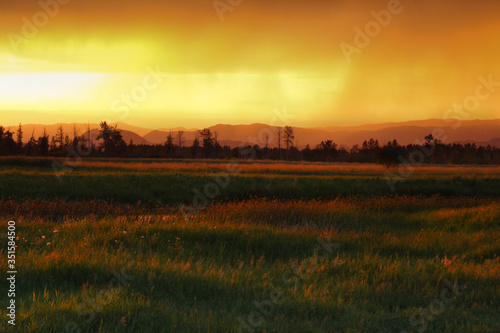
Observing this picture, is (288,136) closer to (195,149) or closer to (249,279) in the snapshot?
(195,149)

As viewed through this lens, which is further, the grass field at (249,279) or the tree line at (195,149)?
the tree line at (195,149)

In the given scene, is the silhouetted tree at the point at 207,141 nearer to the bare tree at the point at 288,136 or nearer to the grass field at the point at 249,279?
the bare tree at the point at 288,136

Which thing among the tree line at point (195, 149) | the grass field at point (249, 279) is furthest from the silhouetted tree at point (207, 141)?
the grass field at point (249, 279)

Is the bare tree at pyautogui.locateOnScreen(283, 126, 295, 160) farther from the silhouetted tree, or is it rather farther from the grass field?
the grass field

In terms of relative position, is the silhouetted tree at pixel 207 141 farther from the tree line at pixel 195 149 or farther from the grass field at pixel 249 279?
the grass field at pixel 249 279

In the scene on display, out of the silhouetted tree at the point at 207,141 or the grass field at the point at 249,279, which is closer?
the grass field at the point at 249,279

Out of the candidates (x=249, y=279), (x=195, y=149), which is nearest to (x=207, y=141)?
(x=195, y=149)

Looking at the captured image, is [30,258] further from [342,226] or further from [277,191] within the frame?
[277,191]

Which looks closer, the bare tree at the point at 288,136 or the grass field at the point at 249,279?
the grass field at the point at 249,279

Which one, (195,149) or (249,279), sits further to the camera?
(195,149)

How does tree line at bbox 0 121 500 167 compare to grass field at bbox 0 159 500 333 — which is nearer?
grass field at bbox 0 159 500 333

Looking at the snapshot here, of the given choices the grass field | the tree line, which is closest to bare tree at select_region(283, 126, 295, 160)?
the tree line

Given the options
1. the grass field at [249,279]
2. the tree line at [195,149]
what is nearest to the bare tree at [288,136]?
the tree line at [195,149]

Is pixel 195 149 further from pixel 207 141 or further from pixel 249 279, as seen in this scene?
pixel 249 279
